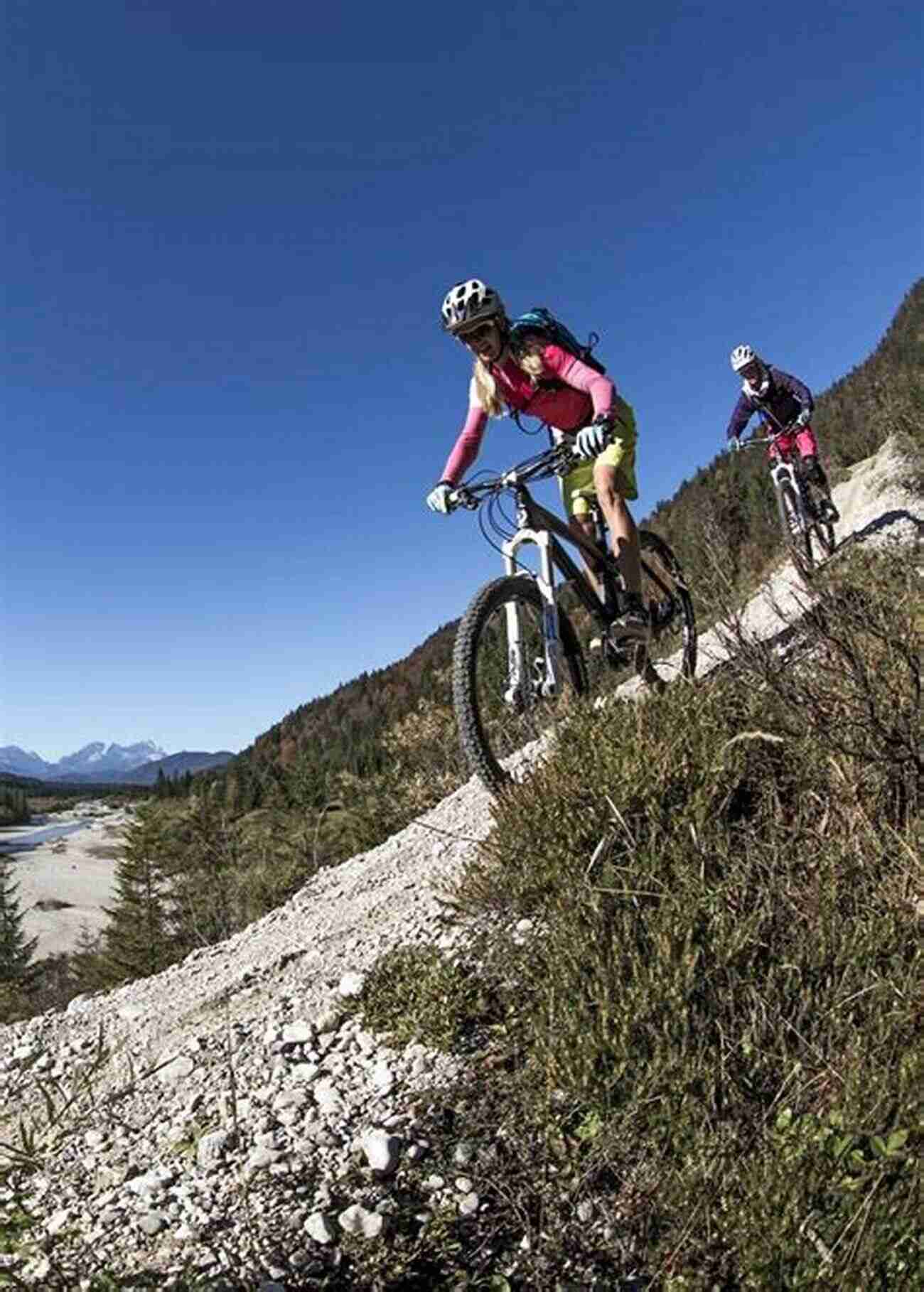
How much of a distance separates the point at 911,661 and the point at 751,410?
8931mm

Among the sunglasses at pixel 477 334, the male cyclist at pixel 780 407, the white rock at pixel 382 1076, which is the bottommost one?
the white rock at pixel 382 1076

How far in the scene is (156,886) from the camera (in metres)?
33.0

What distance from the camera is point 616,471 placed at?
5730mm

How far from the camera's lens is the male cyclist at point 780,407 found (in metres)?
11.0

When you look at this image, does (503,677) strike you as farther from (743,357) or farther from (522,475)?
(743,357)

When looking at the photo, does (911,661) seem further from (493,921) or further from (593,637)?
(593,637)

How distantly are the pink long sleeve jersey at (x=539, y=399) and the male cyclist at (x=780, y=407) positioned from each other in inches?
247

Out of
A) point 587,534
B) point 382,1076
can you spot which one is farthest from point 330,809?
point 382,1076

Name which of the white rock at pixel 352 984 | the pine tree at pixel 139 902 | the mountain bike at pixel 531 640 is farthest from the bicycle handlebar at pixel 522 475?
the pine tree at pixel 139 902

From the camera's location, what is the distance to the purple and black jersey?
36.4 feet

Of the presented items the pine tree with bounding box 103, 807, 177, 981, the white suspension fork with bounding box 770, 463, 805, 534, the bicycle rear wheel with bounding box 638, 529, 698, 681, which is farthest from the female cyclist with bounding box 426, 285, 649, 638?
the pine tree with bounding box 103, 807, 177, 981

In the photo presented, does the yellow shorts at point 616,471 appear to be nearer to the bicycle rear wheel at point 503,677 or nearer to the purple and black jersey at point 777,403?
the bicycle rear wheel at point 503,677

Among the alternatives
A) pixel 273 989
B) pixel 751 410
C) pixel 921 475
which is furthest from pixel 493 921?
pixel 921 475

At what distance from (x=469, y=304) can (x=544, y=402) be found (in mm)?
863
